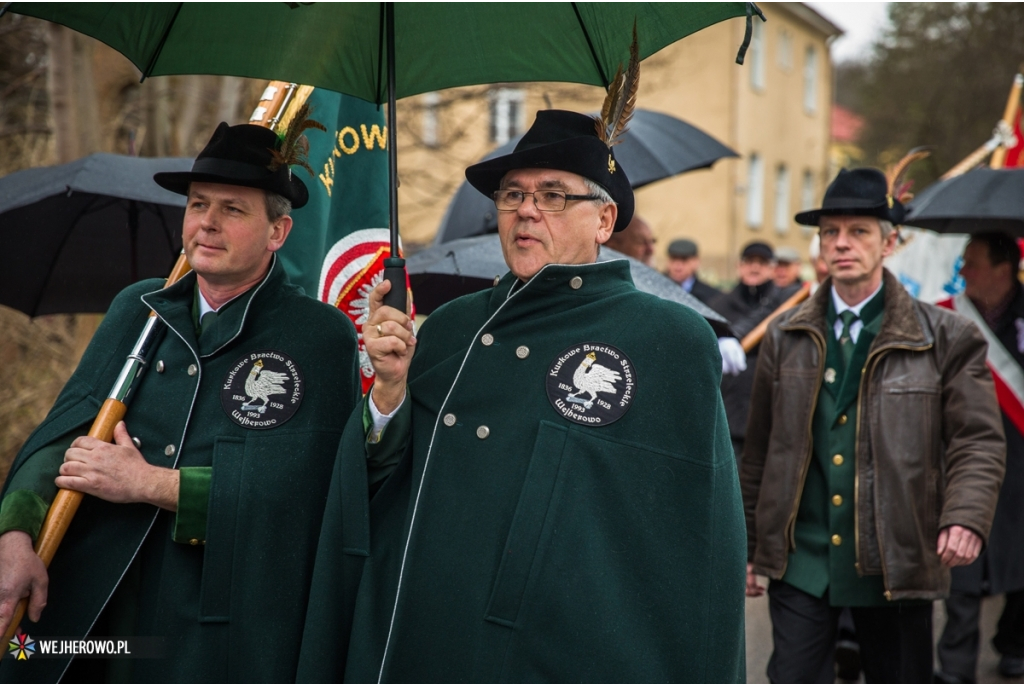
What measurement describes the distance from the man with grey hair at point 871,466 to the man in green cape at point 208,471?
2039 millimetres

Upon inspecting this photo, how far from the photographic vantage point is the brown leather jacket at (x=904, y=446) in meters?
4.54

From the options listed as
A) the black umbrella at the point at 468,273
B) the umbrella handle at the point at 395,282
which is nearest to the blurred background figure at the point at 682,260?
the black umbrella at the point at 468,273

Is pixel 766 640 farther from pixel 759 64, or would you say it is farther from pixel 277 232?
pixel 759 64

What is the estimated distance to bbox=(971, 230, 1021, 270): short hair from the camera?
643 centimetres

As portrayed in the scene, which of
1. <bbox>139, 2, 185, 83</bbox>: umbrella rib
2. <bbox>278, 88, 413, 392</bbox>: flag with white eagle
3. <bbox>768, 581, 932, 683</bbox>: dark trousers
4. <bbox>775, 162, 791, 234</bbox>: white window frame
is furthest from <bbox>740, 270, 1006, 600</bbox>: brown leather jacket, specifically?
<bbox>775, 162, 791, 234</bbox>: white window frame

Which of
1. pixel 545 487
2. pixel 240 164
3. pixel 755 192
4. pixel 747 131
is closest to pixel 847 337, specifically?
pixel 545 487

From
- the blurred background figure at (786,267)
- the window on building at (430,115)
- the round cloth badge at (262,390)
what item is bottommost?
the round cloth badge at (262,390)

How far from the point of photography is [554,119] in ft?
10.9

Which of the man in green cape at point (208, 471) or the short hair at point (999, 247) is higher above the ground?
the short hair at point (999, 247)

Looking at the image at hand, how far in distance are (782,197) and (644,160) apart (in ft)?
96.0

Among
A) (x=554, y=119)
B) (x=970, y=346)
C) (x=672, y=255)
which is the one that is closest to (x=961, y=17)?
(x=672, y=255)

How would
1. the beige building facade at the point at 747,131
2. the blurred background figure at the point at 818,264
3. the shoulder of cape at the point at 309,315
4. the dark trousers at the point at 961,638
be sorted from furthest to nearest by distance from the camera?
1. the beige building facade at the point at 747,131
2. the blurred background figure at the point at 818,264
3. the dark trousers at the point at 961,638
4. the shoulder of cape at the point at 309,315

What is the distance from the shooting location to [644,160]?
665cm

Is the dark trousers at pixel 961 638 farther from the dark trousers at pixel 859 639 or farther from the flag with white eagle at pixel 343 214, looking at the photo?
the flag with white eagle at pixel 343 214
